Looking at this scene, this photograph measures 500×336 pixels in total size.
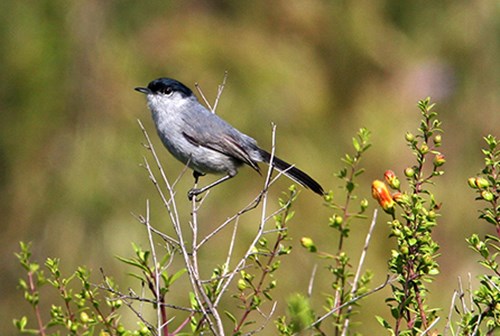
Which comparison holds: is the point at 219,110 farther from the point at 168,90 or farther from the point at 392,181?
the point at 392,181

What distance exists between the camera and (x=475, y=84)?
705cm

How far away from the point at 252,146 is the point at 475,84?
326 centimetres

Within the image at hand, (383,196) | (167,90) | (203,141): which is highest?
(167,90)

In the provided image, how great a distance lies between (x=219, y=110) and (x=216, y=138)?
2.42 metres

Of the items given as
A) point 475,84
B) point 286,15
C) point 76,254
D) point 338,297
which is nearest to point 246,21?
point 286,15

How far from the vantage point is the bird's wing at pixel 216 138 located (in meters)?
4.15

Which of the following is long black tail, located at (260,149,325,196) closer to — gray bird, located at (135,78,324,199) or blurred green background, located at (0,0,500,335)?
gray bird, located at (135,78,324,199)

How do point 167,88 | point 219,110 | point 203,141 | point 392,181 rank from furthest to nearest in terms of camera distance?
point 219,110 < point 167,88 < point 203,141 < point 392,181

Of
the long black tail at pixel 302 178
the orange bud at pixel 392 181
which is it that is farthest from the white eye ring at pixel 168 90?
the orange bud at pixel 392 181

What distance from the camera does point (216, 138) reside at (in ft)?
13.7

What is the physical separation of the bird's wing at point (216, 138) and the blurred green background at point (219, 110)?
1939 millimetres

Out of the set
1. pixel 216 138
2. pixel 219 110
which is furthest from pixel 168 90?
pixel 219 110

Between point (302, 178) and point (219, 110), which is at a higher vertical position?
point (219, 110)

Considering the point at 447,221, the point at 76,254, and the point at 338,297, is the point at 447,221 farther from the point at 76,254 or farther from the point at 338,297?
the point at 338,297
